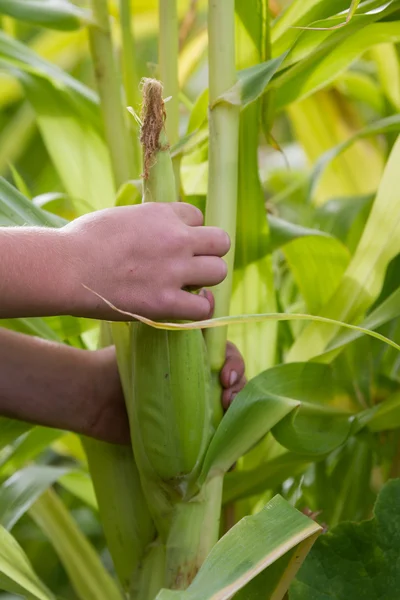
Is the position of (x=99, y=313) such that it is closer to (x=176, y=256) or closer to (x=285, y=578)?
(x=176, y=256)

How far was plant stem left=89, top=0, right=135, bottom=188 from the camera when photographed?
0.71 metres

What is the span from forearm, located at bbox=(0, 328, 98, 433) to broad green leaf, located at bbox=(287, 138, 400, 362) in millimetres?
176

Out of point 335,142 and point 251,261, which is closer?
point 251,261

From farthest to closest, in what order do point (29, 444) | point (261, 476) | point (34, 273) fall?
1. point (29, 444)
2. point (261, 476)
3. point (34, 273)

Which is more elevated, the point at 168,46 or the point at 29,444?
the point at 168,46

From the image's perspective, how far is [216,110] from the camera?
58cm

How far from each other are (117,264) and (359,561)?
10.1 inches

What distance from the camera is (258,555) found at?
0.47 m

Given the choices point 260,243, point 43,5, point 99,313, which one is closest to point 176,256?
point 99,313

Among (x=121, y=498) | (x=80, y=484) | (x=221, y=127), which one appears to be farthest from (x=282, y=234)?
(x=80, y=484)

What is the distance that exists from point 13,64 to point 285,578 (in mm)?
544

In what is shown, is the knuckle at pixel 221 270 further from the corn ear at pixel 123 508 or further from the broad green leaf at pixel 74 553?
the broad green leaf at pixel 74 553

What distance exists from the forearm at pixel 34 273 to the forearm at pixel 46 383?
0.61 feet

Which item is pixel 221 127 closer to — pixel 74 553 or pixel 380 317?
pixel 380 317
